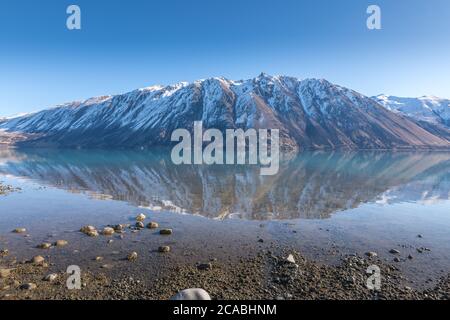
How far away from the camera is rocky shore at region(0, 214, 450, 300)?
693 inches

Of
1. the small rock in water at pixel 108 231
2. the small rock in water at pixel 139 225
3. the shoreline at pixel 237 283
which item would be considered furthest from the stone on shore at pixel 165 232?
the shoreline at pixel 237 283

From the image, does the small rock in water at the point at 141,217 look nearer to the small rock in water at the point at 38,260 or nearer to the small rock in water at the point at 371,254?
the small rock in water at the point at 38,260

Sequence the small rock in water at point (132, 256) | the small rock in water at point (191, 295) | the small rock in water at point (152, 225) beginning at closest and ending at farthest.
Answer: the small rock in water at point (191, 295) → the small rock in water at point (132, 256) → the small rock in water at point (152, 225)

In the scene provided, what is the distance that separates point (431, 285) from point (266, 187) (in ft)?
128

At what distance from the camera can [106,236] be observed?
90.5 feet

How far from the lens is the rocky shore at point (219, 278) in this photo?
17609 millimetres

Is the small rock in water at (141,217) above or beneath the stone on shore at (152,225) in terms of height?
beneath

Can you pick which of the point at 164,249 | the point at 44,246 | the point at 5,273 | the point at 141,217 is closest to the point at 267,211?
the point at 141,217

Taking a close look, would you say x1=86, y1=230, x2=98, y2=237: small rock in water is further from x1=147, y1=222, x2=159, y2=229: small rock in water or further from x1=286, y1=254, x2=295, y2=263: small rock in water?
x1=286, y1=254, x2=295, y2=263: small rock in water

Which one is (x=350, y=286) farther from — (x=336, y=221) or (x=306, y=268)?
(x=336, y=221)
